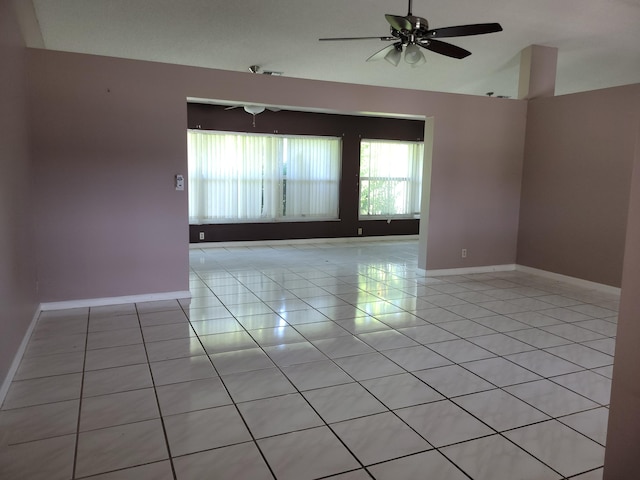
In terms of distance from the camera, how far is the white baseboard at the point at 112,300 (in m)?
3.98

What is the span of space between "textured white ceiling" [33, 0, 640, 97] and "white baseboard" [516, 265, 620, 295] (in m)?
2.82

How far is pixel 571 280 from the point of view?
542 centimetres

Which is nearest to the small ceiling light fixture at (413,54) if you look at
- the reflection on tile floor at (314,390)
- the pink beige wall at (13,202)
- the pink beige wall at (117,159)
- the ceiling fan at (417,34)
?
the ceiling fan at (417,34)

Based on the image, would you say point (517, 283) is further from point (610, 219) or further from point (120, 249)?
point (120, 249)

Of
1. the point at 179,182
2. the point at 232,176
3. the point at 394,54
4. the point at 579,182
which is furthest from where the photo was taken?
the point at 232,176

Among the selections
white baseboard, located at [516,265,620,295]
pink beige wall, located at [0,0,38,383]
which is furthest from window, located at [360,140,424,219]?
pink beige wall, located at [0,0,38,383]

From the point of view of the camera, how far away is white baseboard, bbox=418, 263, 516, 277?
5.73m

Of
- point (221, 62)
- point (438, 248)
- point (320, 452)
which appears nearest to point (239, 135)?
point (221, 62)

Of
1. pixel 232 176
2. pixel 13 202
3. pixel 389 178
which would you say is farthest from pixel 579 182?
pixel 13 202

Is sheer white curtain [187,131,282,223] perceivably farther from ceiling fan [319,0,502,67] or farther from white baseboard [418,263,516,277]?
ceiling fan [319,0,502,67]

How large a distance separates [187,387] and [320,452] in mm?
954

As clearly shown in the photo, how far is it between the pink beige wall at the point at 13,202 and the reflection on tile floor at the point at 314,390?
27 cm

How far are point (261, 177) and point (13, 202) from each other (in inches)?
200

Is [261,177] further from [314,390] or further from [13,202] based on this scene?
[314,390]
